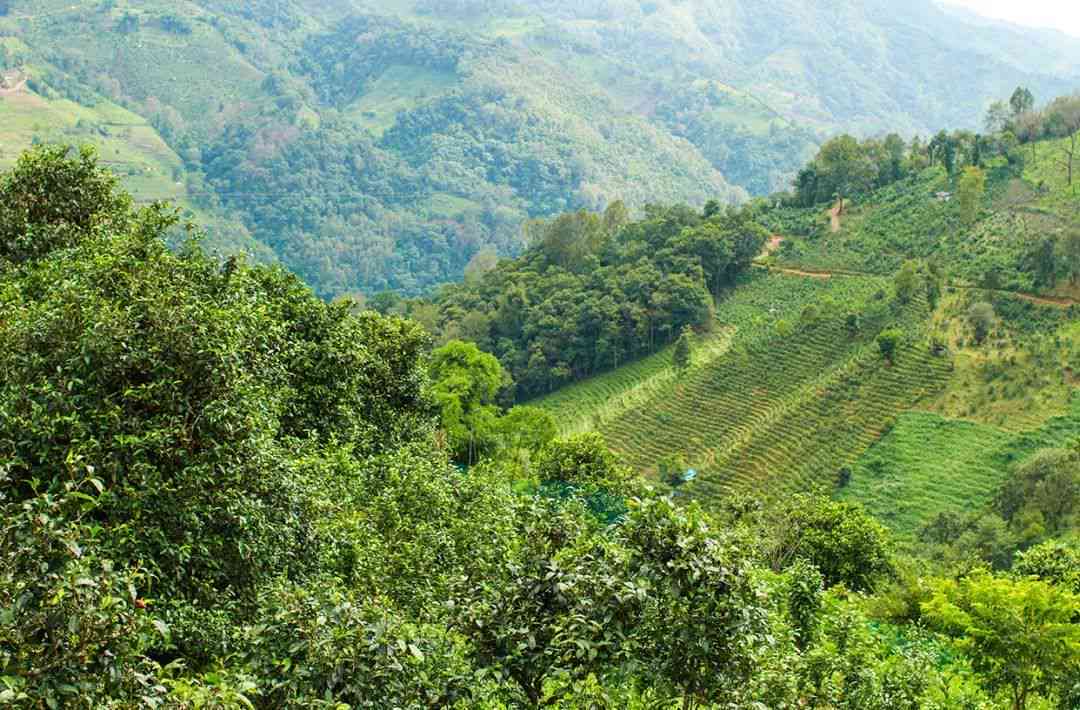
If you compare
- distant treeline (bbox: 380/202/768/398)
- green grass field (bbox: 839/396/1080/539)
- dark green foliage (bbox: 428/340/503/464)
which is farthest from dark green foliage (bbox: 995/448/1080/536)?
distant treeline (bbox: 380/202/768/398)

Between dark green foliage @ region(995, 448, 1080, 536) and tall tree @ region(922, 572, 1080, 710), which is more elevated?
tall tree @ region(922, 572, 1080, 710)

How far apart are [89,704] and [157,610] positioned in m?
3.26

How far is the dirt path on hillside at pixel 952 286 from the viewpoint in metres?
46.5

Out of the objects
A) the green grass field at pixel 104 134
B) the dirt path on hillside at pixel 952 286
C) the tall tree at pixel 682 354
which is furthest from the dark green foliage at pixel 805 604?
the green grass field at pixel 104 134

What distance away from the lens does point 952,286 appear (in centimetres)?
5059

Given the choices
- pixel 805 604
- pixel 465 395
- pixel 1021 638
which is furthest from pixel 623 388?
pixel 805 604

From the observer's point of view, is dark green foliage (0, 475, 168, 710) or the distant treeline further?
the distant treeline

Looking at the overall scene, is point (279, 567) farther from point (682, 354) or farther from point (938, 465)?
point (682, 354)

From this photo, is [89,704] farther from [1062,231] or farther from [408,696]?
[1062,231]

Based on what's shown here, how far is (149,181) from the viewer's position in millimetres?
146625

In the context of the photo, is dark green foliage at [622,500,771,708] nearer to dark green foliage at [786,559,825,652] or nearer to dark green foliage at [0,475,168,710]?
dark green foliage at [0,475,168,710]

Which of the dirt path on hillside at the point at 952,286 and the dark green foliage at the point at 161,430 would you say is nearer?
the dark green foliage at the point at 161,430

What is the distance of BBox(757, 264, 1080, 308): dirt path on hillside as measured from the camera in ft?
152

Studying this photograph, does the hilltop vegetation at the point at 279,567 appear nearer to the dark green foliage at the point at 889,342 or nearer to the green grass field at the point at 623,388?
the dark green foliage at the point at 889,342
